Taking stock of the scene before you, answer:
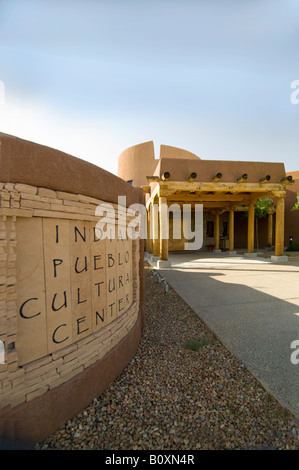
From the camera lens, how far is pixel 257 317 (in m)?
4.57

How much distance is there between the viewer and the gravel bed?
1986 millimetres

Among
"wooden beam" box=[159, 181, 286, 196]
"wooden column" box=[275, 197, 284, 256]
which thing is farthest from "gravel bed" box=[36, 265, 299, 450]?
"wooden column" box=[275, 197, 284, 256]

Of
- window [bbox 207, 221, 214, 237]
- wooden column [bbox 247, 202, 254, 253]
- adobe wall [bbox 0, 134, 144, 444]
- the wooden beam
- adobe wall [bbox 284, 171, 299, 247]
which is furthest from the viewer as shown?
window [bbox 207, 221, 214, 237]

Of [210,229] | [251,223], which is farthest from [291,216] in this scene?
[251,223]

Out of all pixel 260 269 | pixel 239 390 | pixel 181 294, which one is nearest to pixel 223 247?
pixel 260 269

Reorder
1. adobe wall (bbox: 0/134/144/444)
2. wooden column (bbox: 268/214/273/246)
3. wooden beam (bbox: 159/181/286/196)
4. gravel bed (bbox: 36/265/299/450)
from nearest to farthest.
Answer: adobe wall (bbox: 0/134/144/444) < gravel bed (bbox: 36/265/299/450) < wooden beam (bbox: 159/181/286/196) < wooden column (bbox: 268/214/273/246)

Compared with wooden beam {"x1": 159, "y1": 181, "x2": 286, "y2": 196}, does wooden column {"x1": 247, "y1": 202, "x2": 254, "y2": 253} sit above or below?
below

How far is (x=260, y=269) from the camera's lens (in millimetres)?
10273

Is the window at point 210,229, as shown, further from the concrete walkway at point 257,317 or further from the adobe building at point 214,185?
the concrete walkway at point 257,317

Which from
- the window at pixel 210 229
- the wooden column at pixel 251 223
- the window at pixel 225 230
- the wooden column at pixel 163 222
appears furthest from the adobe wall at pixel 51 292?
the window at pixel 225 230

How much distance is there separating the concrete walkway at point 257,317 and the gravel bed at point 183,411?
0.21m

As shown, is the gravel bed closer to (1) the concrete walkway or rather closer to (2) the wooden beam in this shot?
(1) the concrete walkway

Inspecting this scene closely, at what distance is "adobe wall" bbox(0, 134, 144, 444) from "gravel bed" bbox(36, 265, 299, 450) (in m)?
0.21

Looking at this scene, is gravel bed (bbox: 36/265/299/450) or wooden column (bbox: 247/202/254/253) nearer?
gravel bed (bbox: 36/265/299/450)
